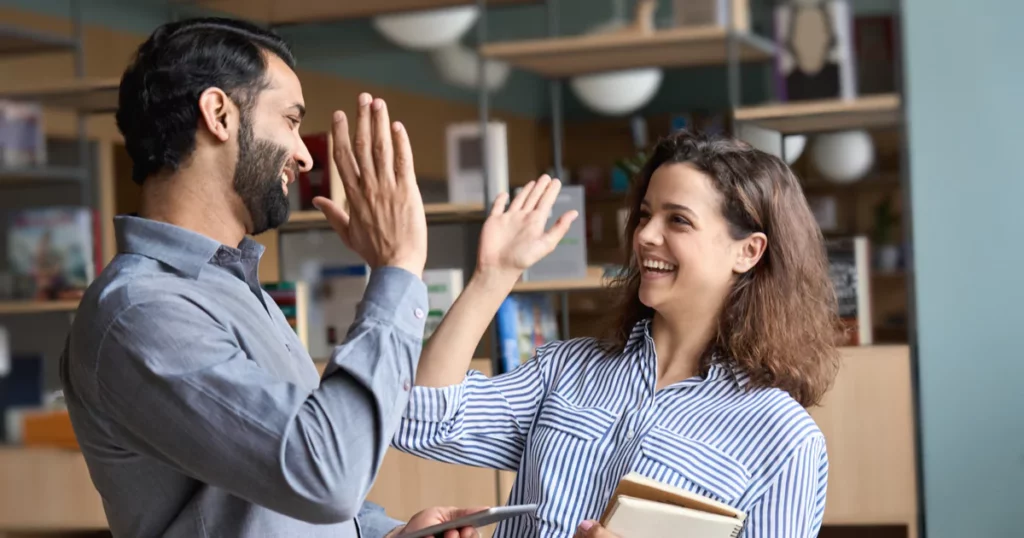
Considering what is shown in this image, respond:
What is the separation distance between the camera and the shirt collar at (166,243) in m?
1.24

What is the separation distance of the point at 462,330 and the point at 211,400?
531mm

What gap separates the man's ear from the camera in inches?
49.4

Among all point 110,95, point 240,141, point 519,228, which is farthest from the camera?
point 110,95

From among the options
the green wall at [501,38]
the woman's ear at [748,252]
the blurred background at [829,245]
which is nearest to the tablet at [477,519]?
the woman's ear at [748,252]

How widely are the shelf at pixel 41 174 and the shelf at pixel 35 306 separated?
1.51 ft

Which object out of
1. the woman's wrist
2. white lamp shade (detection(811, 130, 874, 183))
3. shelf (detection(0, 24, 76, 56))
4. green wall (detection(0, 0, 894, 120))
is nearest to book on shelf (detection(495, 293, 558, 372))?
the woman's wrist

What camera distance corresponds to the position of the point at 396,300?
116 centimetres

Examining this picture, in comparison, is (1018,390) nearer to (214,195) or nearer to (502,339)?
(502,339)

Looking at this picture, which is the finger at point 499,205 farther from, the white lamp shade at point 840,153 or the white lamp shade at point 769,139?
the white lamp shade at point 840,153

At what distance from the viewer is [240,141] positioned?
1277 millimetres

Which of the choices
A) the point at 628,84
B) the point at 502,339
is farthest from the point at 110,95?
the point at 628,84

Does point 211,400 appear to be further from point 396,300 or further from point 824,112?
point 824,112

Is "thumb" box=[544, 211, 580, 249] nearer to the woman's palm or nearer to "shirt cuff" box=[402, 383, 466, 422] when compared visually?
the woman's palm

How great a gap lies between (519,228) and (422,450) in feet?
1.46
